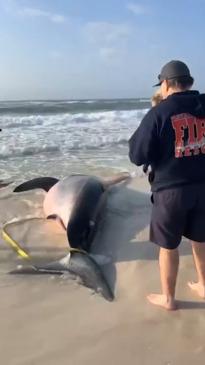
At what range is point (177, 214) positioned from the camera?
150 inches

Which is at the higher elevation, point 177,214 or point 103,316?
point 177,214

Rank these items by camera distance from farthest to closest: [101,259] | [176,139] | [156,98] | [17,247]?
[17,247] < [101,259] < [156,98] < [176,139]

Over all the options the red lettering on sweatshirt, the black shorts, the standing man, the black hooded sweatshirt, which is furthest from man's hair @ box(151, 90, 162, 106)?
the black shorts

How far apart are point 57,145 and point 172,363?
35.4 feet

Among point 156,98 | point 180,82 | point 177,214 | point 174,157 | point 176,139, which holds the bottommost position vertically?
point 177,214

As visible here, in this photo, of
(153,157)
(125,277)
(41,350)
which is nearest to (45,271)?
(125,277)

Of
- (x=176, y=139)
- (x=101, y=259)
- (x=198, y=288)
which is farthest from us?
(x=101, y=259)

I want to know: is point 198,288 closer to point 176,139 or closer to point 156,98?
point 176,139

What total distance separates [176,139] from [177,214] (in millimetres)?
564

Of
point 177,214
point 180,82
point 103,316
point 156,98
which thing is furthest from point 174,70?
point 103,316

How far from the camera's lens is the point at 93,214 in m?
5.54

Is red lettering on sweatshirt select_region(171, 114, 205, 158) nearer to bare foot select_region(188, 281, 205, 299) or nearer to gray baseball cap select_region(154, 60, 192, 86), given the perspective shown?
gray baseball cap select_region(154, 60, 192, 86)

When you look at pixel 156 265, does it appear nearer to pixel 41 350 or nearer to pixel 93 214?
pixel 93 214

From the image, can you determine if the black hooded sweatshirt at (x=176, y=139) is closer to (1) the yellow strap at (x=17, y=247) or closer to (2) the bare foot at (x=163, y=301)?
(2) the bare foot at (x=163, y=301)
